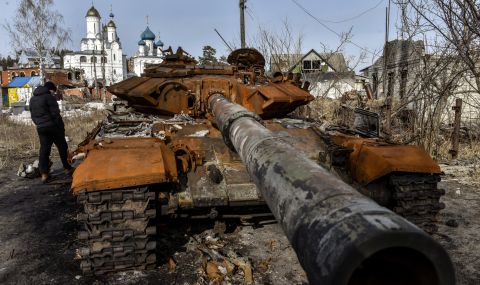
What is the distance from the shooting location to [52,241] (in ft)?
17.8

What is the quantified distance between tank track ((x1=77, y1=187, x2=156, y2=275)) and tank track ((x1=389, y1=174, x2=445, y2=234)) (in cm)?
254

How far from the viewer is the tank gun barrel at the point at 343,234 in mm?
1327

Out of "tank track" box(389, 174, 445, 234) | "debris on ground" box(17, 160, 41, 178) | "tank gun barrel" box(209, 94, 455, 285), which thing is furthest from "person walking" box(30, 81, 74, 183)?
"tank gun barrel" box(209, 94, 455, 285)

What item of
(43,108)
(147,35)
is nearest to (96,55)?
(147,35)

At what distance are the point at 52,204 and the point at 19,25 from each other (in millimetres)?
34165

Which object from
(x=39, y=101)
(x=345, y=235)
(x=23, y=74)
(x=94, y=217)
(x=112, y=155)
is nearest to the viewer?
(x=345, y=235)

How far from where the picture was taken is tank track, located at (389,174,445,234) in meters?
4.62

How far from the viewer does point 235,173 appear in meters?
4.82

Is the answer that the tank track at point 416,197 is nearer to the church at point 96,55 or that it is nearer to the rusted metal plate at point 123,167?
the rusted metal plate at point 123,167

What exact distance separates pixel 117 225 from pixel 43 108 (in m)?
5.27

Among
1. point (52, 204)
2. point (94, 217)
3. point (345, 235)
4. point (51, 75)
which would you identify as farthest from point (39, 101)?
point (51, 75)

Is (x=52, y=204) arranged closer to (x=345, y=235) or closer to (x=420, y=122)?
(x=345, y=235)

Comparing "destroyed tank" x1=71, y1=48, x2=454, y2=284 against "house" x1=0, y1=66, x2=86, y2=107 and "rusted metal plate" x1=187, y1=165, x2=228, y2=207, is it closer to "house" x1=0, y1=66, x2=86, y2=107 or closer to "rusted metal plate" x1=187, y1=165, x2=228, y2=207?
"rusted metal plate" x1=187, y1=165, x2=228, y2=207

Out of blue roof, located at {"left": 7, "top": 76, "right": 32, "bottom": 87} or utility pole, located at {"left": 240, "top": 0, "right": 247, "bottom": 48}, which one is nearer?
utility pole, located at {"left": 240, "top": 0, "right": 247, "bottom": 48}
